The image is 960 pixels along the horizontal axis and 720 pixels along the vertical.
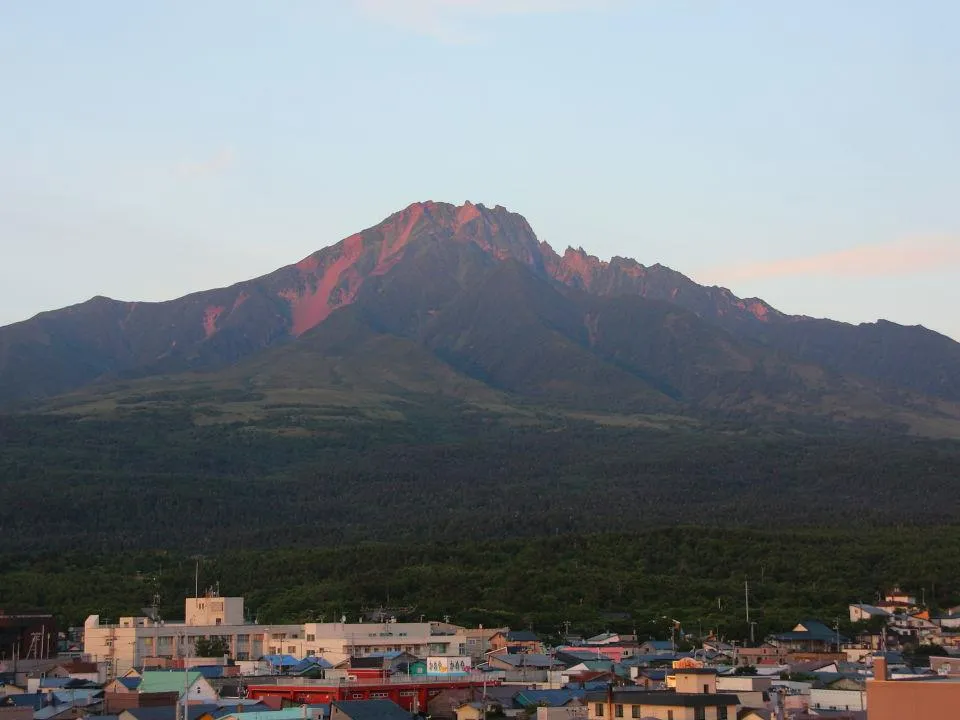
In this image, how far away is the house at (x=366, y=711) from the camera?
4903cm

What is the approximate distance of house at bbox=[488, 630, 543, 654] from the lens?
77.5m

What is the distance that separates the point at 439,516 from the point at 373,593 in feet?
197

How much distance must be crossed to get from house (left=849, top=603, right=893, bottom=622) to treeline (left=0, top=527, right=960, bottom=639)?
150 centimetres

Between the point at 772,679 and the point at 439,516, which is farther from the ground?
the point at 439,516

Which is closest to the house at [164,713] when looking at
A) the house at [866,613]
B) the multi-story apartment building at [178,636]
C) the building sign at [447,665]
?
the building sign at [447,665]

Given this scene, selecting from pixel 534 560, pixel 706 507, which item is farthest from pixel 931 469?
pixel 534 560

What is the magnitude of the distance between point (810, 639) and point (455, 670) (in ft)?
71.6

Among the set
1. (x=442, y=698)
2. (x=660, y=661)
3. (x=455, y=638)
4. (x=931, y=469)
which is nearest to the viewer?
(x=442, y=698)

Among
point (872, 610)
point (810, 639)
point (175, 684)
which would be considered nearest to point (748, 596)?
point (872, 610)

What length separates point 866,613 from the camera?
90.1m

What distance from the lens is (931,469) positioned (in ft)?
598

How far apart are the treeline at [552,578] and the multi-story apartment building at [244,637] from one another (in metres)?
6.75

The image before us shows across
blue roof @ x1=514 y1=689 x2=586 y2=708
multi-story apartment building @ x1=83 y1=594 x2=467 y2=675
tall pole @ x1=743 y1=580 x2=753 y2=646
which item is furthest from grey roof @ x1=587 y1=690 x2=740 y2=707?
tall pole @ x1=743 y1=580 x2=753 y2=646

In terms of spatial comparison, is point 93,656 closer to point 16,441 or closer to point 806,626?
point 806,626
